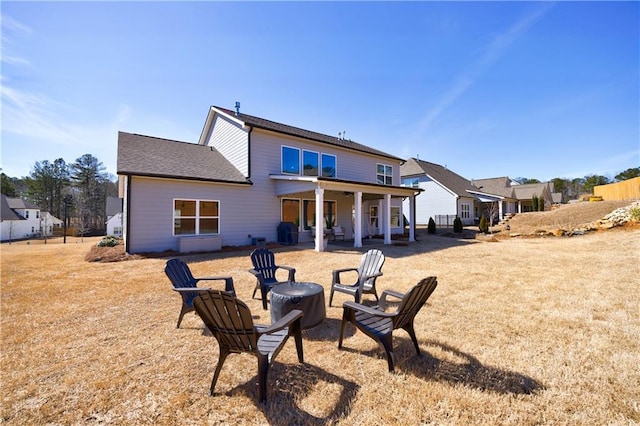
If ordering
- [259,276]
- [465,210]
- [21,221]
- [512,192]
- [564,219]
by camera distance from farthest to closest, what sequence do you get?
1. [512,192]
2. [21,221]
3. [465,210]
4. [564,219]
5. [259,276]

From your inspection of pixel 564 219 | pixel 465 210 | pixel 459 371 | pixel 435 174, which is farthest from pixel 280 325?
pixel 465 210

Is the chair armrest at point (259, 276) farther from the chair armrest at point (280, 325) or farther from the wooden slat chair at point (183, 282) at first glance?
the chair armrest at point (280, 325)

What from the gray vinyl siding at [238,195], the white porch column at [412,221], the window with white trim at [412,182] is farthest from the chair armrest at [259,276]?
the window with white trim at [412,182]

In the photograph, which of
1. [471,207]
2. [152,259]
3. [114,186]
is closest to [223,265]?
[152,259]

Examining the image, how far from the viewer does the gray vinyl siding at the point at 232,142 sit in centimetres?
1340

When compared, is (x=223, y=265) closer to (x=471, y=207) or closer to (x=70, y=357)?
(x=70, y=357)

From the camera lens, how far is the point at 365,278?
16.0 feet

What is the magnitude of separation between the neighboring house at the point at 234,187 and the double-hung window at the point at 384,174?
1.96m

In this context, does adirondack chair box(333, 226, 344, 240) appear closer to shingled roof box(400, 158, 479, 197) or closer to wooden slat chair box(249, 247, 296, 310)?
wooden slat chair box(249, 247, 296, 310)

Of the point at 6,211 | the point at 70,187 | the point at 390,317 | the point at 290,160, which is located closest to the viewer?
the point at 390,317

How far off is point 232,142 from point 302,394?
1396cm

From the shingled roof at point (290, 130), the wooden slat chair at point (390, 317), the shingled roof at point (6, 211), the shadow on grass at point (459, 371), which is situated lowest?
the shadow on grass at point (459, 371)

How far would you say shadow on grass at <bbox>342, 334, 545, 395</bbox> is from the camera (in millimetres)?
2510

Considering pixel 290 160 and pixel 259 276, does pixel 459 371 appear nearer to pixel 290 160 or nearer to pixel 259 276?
pixel 259 276
